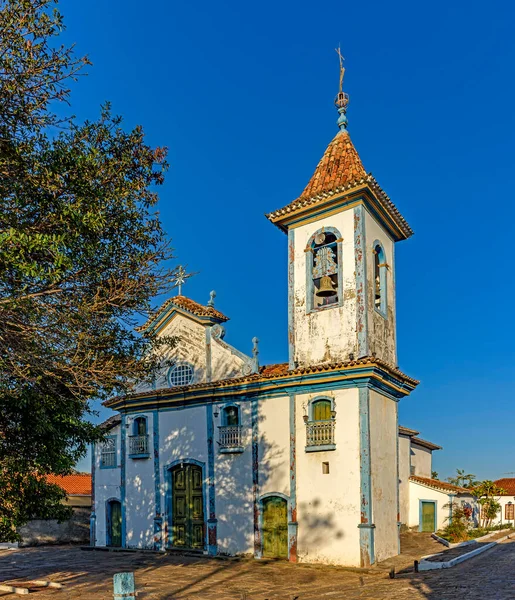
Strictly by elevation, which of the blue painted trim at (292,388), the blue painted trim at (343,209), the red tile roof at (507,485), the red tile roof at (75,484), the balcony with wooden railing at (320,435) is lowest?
the red tile roof at (507,485)

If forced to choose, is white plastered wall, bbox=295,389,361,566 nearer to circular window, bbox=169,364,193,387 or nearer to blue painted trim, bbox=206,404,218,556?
blue painted trim, bbox=206,404,218,556

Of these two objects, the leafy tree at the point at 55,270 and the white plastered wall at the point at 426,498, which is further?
the white plastered wall at the point at 426,498

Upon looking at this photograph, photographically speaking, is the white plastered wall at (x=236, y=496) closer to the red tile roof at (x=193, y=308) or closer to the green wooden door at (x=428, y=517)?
the red tile roof at (x=193, y=308)

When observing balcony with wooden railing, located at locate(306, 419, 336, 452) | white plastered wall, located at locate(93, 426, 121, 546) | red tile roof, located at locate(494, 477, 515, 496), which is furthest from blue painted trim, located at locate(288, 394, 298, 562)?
red tile roof, located at locate(494, 477, 515, 496)

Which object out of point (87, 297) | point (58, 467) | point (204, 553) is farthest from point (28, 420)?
point (204, 553)

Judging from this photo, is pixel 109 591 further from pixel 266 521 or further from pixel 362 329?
pixel 362 329

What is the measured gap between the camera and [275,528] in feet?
Answer: 54.5

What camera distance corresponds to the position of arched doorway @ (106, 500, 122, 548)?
20531 millimetres

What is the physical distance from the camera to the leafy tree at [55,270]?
813 centimetres

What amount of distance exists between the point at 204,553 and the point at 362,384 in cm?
744

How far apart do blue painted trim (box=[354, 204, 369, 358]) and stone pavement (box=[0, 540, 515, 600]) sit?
5.83 m

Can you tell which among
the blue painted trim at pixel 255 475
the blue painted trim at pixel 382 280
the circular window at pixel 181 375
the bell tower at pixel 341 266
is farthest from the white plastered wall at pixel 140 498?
the blue painted trim at pixel 382 280

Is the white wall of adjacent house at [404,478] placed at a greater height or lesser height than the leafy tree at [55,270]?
lesser

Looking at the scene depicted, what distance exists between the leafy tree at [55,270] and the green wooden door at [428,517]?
58.9 ft
